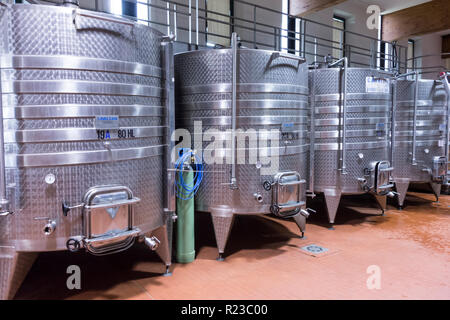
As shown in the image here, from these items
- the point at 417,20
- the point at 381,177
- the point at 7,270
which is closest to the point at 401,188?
the point at 381,177

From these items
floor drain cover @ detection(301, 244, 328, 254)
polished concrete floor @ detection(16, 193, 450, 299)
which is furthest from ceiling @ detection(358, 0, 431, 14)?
floor drain cover @ detection(301, 244, 328, 254)

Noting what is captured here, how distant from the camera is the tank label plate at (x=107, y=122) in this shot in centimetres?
283

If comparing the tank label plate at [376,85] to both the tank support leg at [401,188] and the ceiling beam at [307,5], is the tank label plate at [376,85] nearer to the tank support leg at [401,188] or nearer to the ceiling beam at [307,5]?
the tank support leg at [401,188]

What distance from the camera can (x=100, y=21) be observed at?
2797mm

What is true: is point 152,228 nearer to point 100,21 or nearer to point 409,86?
point 100,21

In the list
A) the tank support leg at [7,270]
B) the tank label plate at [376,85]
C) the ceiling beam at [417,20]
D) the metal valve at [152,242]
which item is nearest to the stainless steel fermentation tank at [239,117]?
the metal valve at [152,242]

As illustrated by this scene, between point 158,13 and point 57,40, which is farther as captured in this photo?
point 158,13

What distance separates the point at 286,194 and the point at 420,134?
12.7 ft

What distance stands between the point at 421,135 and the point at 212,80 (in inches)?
179

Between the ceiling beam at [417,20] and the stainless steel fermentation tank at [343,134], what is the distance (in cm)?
425

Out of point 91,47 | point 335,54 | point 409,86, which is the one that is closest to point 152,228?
point 91,47

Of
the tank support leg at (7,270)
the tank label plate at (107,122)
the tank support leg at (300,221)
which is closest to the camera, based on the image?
the tank support leg at (7,270)

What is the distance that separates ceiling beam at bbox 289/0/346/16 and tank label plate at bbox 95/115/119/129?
5.51 m

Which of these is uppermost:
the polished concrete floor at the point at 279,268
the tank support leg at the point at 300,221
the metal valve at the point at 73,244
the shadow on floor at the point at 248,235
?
the metal valve at the point at 73,244
